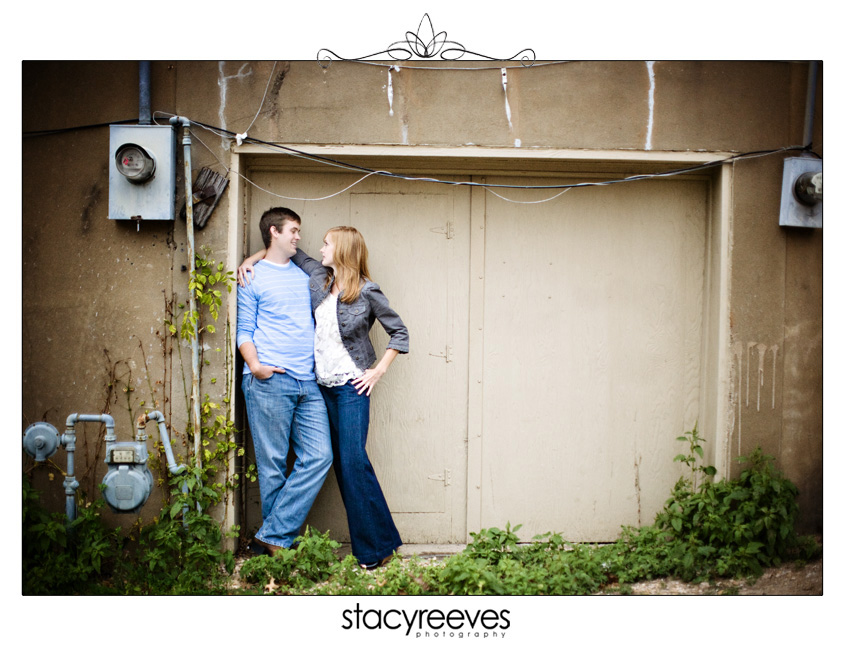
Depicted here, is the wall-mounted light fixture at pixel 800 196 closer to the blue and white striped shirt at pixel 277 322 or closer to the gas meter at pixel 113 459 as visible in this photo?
the blue and white striped shirt at pixel 277 322

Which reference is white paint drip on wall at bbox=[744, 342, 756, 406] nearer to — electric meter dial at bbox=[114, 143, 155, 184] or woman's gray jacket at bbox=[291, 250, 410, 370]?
woman's gray jacket at bbox=[291, 250, 410, 370]

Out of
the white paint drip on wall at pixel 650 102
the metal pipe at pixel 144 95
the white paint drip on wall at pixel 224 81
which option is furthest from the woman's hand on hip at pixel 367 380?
the white paint drip on wall at pixel 650 102

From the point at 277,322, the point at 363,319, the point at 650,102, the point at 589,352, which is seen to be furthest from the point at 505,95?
the point at 277,322

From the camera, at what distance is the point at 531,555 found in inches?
158

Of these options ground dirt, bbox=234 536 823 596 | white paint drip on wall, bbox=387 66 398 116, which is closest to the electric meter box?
white paint drip on wall, bbox=387 66 398 116

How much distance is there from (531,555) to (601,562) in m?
0.43

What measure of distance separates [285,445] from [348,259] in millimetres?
1231

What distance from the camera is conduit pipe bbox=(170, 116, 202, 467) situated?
152 inches

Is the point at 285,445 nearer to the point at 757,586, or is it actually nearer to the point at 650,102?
the point at 757,586

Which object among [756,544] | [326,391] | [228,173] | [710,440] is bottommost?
[756,544]

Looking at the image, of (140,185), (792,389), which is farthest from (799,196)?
(140,185)

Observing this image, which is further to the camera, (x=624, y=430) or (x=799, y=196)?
(x=624, y=430)
